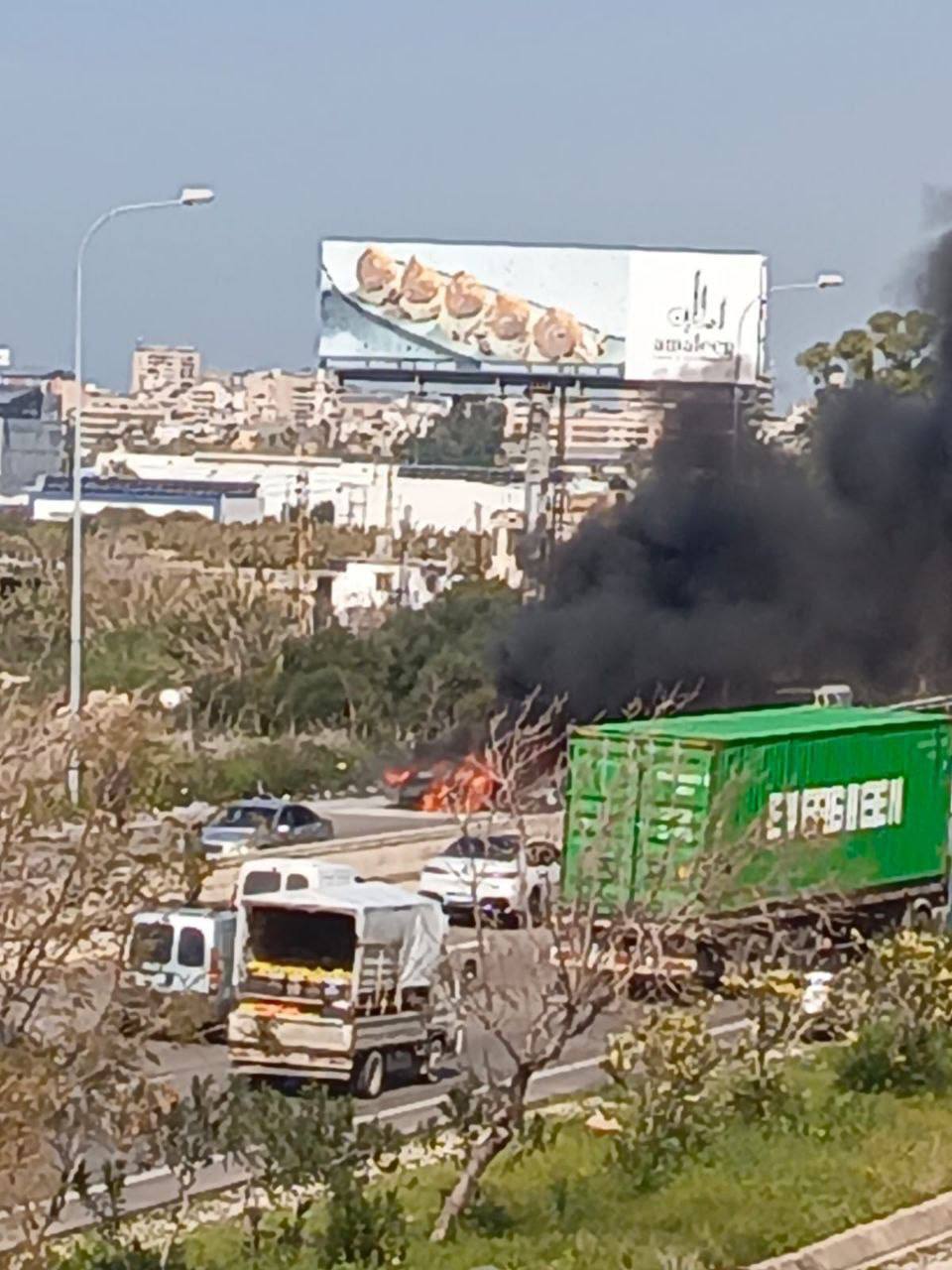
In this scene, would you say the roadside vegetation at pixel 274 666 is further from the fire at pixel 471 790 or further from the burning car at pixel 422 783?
the fire at pixel 471 790

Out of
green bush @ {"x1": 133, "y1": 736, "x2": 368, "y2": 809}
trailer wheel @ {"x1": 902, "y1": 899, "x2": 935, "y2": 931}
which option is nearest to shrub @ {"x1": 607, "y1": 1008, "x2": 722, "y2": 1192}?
trailer wheel @ {"x1": 902, "y1": 899, "x2": 935, "y2": 931}

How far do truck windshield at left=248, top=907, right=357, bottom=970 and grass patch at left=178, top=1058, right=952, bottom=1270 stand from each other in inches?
119

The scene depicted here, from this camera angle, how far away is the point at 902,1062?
16.4 m

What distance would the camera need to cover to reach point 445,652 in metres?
41.7

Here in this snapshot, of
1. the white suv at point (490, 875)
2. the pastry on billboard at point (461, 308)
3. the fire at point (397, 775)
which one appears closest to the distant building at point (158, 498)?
the pastry on billboard at point (461, 308)

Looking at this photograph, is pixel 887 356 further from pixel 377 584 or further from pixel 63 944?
pixel 63 944

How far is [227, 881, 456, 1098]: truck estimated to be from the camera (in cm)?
1722

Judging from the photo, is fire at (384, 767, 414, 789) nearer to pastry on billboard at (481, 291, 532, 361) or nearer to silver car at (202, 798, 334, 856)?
silver car at (202, 798, 334, 856)

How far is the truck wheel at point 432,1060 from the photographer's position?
18.0 metres

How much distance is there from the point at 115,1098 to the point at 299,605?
43.5m

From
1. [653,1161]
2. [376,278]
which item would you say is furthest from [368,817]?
[376,278]

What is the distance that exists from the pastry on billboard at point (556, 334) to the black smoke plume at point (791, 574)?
2619 centimetres

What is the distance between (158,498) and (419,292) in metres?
33.5

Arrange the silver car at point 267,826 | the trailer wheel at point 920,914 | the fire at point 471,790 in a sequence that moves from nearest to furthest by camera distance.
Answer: the fire at point 471,790, the trailer wheel at point 920,914, the silver car at point 267,826
